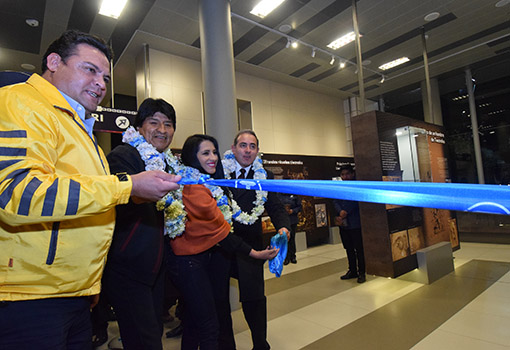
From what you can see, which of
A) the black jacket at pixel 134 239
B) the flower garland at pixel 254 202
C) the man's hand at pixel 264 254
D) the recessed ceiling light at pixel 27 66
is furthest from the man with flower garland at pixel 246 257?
the recessed ceiling light at pixel 27 66

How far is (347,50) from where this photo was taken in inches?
265

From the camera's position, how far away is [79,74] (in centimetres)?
109

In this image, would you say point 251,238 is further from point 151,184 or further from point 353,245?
point 353,245

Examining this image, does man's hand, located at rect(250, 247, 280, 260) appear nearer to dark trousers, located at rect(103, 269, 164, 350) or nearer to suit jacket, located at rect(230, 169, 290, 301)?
suit jacket, located at rect(230, 169, 290, 301)

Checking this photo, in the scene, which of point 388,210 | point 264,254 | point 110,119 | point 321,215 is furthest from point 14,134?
point 321,215

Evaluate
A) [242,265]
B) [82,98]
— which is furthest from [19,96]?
[242,265]

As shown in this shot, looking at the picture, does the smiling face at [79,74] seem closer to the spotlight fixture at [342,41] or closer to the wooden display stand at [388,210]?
the wooden display stand at [388,210]

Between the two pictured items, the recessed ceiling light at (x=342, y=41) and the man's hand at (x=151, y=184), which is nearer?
the man's hand at (x=151, y=184)

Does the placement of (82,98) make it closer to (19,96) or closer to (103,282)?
(19,96)

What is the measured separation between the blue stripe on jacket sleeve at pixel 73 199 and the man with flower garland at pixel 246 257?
1281mm

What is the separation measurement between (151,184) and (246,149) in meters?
1.36

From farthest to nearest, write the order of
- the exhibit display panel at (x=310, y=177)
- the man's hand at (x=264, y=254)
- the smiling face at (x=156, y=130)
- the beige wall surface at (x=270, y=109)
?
the exhibit display panel at (x=310, y=177) < the beige wall surface at (x=270, y=109) < the man's hand at (x=264, y=254) < the smiling face at (x=156, y=130)

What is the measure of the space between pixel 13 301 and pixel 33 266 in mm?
132

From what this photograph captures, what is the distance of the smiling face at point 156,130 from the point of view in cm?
178
